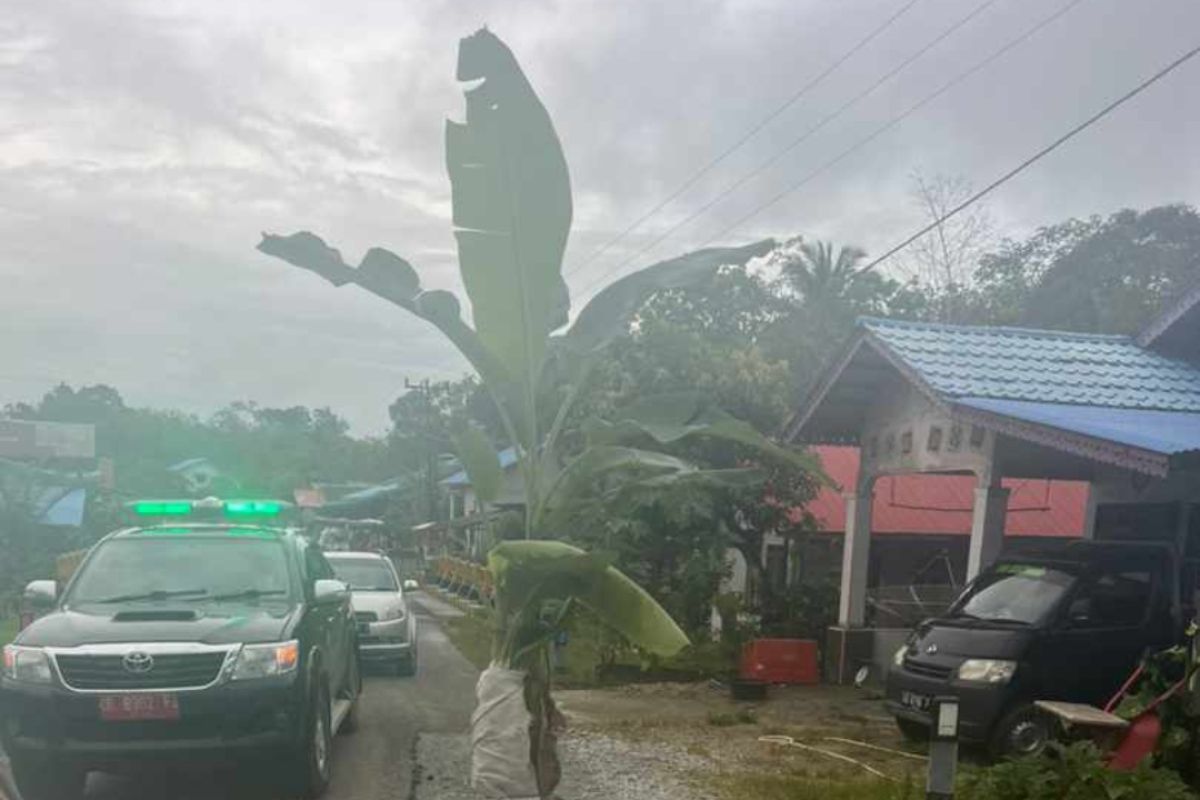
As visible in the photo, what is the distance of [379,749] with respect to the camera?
9.29 metres

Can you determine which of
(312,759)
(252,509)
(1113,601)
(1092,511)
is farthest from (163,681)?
(1092,511)

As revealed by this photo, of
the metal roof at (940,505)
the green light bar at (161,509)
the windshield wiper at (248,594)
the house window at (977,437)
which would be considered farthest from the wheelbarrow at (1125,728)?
the metal roof at (940,505)

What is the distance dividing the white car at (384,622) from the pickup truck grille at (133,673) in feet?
20.2

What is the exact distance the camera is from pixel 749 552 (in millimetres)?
16516

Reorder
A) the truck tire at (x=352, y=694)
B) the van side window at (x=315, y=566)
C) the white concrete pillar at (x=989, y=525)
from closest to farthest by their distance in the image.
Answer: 1. the van side window at (x=315, y=566)
2. the truck tire at (x=352, y=694)
3. the white concrete pillar at (x=989, y=525)

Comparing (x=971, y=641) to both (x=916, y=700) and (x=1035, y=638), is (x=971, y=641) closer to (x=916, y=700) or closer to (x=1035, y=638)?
(x=1035, y=638)

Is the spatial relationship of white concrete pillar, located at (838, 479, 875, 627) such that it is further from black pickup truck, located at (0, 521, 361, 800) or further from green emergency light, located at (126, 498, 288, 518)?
black pickup truck, located at (0, 521, 361, 800)

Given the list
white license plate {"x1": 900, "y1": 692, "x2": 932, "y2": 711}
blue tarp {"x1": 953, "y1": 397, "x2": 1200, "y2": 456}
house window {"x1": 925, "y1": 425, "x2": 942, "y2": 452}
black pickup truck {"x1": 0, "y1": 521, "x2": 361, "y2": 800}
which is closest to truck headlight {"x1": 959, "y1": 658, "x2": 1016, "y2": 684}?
white license plate {"x1": 900, "y1": 692, "x2": 932, "y2": 711}

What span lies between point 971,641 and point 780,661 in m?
4.55

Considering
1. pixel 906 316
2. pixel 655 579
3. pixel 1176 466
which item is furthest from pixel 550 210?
pixel 906 316

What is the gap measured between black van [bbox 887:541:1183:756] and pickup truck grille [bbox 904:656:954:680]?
0.03ft

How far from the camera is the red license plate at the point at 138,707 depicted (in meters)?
6.61

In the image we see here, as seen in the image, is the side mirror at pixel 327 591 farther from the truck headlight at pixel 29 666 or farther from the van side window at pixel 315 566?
the truck headlight at pixel 29 666

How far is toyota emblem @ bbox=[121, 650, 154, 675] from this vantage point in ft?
21.9
